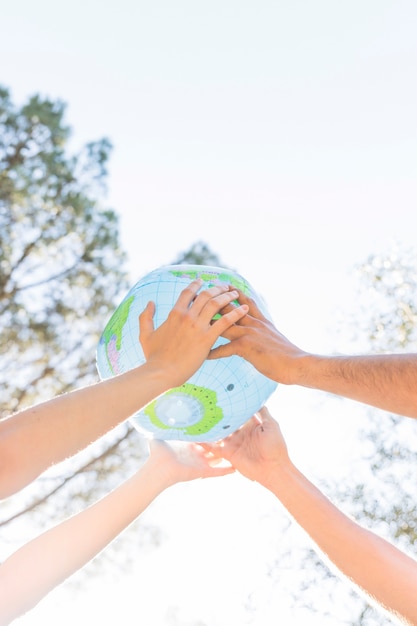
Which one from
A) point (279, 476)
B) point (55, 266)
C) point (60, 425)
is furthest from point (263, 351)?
point (55, 266)

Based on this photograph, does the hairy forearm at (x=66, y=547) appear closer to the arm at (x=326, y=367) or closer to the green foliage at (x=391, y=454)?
the arm at (x=326, y=367)

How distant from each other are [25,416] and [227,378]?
998 millimetres

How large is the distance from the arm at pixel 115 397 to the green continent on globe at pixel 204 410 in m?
0.27

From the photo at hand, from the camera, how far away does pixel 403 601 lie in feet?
8.63

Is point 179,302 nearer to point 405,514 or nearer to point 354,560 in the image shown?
point 354,560

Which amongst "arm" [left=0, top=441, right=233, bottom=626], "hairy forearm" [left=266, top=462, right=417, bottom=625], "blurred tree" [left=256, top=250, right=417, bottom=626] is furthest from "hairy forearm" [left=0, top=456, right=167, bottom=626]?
"blurred tree" [left=256, top=250, right=417, bottom=626]

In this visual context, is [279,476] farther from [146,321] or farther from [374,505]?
[374,505]

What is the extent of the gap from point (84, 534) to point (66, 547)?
10cm

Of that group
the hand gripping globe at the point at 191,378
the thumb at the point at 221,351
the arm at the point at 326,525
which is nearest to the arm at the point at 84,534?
the arm at the point at 326,525

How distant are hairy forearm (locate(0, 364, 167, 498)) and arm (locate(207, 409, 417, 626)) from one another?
3.91 ft

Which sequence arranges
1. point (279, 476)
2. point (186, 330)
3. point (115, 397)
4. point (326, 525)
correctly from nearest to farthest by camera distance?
point (115, 397)
point (186, 330)
point (326, 525)
point (279, 476)

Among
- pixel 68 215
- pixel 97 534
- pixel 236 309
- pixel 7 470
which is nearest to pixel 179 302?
pixel 236 309

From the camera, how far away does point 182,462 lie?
135 inches

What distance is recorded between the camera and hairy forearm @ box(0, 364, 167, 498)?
186 cm
